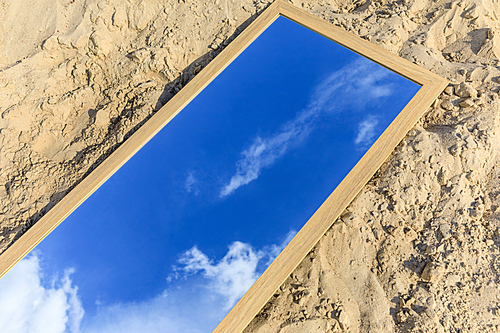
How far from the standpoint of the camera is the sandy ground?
2.44 metres

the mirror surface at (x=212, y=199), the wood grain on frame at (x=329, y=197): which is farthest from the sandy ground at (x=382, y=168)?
the mirror surface at (x=212, y=199)

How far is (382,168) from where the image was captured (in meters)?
2.90

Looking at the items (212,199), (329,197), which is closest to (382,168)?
(329,197)

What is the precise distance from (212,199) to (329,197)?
0.95m

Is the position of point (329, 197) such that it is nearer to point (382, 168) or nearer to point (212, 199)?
point (382, 168)

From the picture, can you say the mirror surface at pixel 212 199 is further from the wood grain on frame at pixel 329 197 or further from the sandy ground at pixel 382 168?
the sandy ground at pixel 382 168

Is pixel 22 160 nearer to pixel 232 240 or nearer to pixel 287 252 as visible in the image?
pixel 232 240

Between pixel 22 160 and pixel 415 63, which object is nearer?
pixel 22 160

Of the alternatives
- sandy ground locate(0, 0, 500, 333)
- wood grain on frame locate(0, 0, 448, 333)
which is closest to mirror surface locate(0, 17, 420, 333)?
wood grain on frame locate(0, 0, 448, 333)

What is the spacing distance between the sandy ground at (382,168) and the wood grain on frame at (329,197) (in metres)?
0.17

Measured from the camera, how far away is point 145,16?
383 centimetres

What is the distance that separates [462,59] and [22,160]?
4.63 m

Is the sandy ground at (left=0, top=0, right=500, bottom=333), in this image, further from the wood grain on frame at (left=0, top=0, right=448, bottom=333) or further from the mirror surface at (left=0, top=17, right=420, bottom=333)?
the mirror surface at (left=0, top=17, right=420, bottom=333)

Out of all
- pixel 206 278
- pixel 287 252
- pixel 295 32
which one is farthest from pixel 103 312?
pixel 295 32
